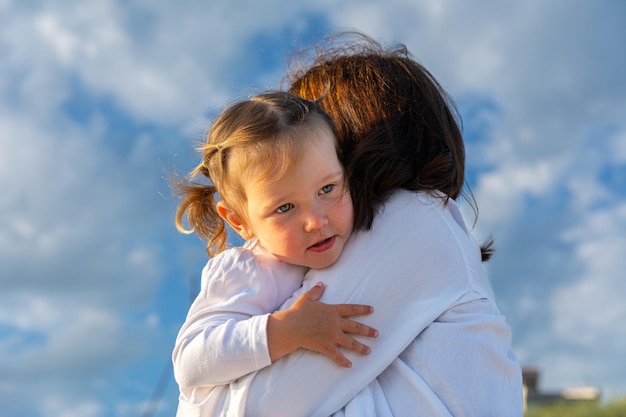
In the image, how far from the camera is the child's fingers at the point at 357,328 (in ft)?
6.76

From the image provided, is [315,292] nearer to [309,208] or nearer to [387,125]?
[309,208]

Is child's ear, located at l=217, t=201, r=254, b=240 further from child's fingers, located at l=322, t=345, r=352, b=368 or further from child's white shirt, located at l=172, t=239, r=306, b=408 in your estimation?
child's fingers, located at l=322, t=345, r=352, b=368

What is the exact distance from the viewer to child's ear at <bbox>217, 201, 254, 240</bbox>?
2422mm

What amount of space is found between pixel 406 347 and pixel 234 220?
2.28ft

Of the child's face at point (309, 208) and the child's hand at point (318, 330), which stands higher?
the child's face at point (309, 208)

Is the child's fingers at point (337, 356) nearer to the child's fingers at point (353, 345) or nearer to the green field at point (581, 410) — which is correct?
the child's fingers at point (353, 345)

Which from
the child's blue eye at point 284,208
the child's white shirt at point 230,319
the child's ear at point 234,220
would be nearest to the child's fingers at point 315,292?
the child's white shirt at point 230,319

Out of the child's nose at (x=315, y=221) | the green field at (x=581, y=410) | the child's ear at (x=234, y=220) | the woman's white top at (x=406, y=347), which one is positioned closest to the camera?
the woman's white top at (x=406, y=347)

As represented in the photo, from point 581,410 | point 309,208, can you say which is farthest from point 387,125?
point 581,410

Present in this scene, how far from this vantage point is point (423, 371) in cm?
204

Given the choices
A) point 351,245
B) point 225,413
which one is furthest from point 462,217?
point 225,413

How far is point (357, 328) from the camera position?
6.79 ft

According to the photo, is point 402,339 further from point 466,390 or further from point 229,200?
point 229,200

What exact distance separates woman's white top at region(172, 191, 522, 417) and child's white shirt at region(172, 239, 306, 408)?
5 cm
